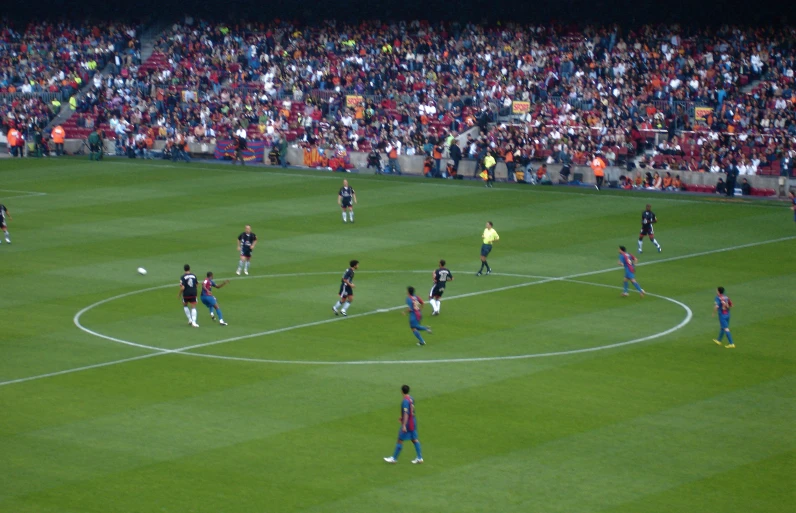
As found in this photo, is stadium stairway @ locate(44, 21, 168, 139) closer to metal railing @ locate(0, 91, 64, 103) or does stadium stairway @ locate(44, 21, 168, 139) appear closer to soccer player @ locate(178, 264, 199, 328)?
metal railing @ locate(0, 91, 64, 103)

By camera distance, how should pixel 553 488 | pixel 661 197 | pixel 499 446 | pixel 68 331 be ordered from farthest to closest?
pixel 661 197 → pixel 68 331 → pixel 499 446 → pixel 553 488

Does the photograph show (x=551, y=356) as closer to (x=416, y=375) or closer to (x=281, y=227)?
(x=416, y=375)

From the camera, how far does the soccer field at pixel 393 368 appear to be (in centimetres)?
2250

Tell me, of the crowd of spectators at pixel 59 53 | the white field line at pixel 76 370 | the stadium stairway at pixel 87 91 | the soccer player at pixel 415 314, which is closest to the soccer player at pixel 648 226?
the soccer player at pixel 415 314

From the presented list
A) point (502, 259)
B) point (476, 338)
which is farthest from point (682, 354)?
point (502, 259)

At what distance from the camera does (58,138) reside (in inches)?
3147

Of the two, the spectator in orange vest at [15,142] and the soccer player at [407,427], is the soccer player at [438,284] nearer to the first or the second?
the soccer player at [407,427]

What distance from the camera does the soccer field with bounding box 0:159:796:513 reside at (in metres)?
22.5

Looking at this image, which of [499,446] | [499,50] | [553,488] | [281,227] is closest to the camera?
[553,488]

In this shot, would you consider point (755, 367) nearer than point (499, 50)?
Yes

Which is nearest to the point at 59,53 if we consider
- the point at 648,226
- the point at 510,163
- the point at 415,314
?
the point at 510,163

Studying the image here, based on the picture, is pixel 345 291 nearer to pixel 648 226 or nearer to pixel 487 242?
pixel 487 242

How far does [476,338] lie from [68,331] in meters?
11.2

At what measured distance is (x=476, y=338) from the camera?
111 feet
